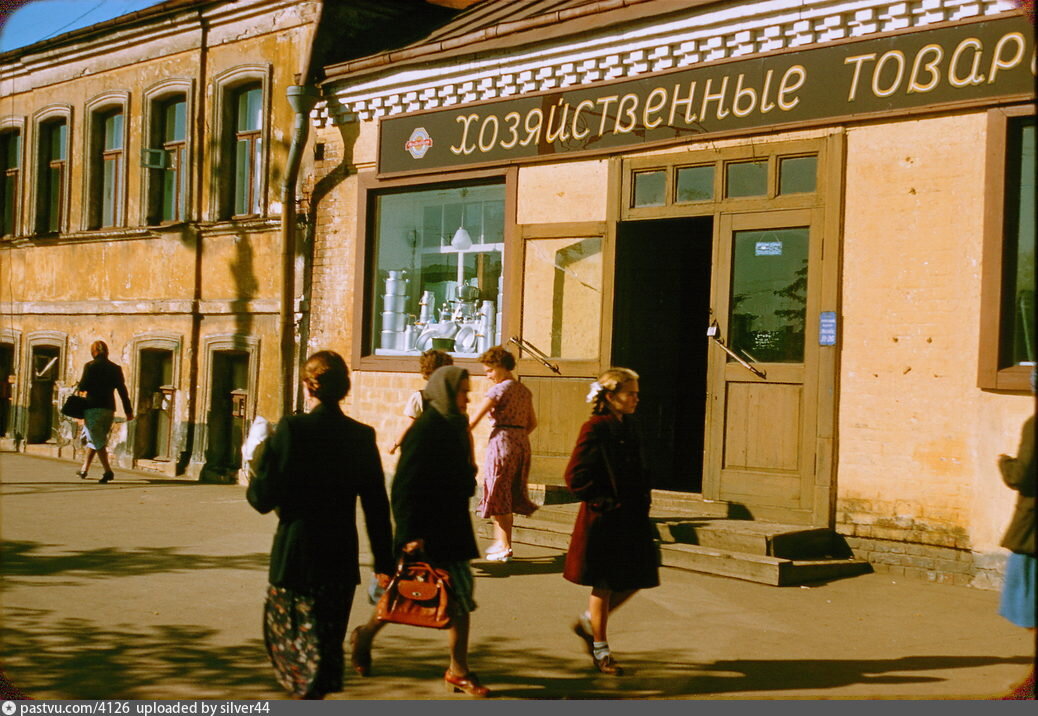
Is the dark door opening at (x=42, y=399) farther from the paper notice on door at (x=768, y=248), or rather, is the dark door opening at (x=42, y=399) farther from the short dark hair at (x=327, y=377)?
the short dark hair at (x=327, y=377)

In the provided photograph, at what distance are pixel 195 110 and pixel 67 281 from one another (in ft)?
13.4

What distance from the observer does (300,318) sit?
15.1 meters

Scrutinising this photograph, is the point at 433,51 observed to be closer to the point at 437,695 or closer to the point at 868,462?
the point at 868,462

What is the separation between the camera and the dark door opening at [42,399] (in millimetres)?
19547

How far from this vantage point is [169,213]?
17375mm

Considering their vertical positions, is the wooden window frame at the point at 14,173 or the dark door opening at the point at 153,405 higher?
the wooden window frame at the point at 14,173

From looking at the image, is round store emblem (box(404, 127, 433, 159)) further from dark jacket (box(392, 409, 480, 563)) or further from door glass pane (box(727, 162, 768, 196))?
dark jacket (box(392, 409, 480, 563))

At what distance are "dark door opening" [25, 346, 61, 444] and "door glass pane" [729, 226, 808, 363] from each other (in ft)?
42.0

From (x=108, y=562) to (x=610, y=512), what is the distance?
492 cm

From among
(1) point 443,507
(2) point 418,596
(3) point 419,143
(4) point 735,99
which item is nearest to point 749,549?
(4) point 735,99

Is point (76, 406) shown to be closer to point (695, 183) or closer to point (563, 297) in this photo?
point (563, 297)

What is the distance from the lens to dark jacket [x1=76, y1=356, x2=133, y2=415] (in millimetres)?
14922

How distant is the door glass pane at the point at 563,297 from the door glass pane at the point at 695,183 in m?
1.07

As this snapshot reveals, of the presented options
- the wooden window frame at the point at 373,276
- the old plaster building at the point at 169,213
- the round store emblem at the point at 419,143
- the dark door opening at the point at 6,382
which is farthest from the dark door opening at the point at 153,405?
the round store emblem at the point at 419,143
